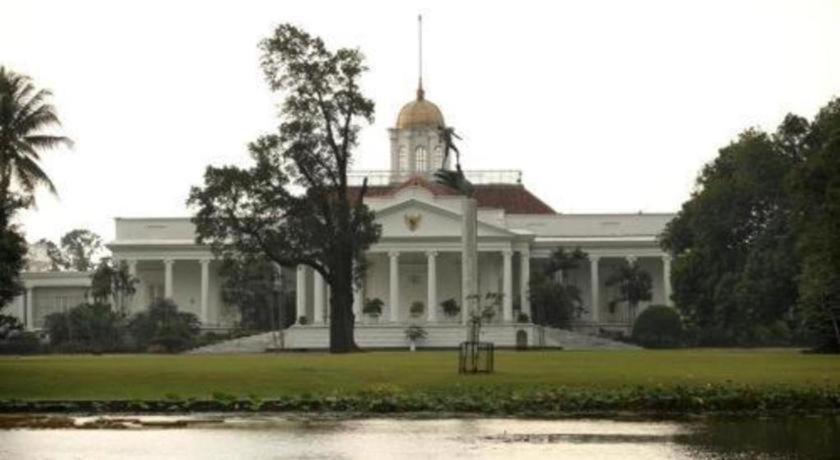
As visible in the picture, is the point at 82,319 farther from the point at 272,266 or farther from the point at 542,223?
the point at 542,223

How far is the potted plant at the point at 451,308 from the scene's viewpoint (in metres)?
98.3

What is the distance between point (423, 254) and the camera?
10200 centimetres

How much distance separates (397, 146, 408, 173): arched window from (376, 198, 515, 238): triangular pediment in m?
13.5

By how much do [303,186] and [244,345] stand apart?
71.3 feet

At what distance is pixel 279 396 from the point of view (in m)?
30.5

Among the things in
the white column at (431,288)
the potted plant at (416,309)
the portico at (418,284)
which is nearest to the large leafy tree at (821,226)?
the portico at (418,284)

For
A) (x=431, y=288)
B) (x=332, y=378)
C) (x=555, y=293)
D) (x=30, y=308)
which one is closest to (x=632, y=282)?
(x=555, y=293)

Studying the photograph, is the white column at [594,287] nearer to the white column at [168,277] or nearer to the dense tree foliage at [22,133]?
Result: the white column at [168,277]

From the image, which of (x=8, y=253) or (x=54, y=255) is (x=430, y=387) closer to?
(x=8, y=253)

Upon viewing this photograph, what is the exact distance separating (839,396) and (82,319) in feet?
208

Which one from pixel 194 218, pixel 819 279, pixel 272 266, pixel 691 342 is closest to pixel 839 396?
pixel 819 279

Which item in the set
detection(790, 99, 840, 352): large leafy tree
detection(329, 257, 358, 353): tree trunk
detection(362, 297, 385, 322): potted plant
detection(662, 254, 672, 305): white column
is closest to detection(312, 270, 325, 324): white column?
detection(362, 297, 385, 322): potted plant

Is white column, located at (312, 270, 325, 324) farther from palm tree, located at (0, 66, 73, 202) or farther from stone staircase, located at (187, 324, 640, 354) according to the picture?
palm tree, located at (0, 66, 73, 202)

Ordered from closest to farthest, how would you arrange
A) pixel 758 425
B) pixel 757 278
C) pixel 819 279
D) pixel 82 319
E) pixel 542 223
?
pixel 758 425
pixel 819 279
pixel 757 278
pixel 82 319
pixel 542 223
